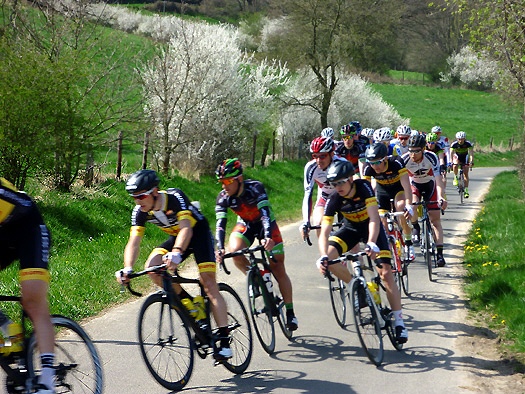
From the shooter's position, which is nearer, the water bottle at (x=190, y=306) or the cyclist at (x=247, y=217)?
the water bottle at (x=190, y=306)

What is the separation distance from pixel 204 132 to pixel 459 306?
14.1 m

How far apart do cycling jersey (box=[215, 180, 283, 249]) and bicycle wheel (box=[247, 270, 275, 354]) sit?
0.48 meters

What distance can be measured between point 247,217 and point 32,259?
3.37 metres

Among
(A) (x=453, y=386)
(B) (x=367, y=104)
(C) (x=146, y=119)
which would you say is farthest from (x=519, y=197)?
(B) (x=367, y=104)

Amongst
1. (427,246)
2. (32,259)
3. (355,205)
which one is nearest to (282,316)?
(355,205)

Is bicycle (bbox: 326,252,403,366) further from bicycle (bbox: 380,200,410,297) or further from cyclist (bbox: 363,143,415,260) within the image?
cyclist (bbox: 363,143,415,260)

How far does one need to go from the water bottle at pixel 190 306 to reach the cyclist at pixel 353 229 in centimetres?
133

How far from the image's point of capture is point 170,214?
6457mm

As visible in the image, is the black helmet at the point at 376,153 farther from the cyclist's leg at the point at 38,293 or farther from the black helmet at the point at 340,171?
the cyclist's leg at the point at 38,293

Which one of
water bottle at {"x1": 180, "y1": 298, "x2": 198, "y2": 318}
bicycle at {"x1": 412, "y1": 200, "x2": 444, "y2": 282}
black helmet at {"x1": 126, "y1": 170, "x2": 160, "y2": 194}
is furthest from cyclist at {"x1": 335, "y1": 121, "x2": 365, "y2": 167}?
black helmet at {"x1": 126, "y1": 170, "x2": 160, "y2": 194}

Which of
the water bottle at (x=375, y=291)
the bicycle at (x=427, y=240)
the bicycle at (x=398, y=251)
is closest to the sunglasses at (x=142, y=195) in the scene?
the water bottle at (x=375, y=291)

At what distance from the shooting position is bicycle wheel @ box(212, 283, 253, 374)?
661 centimetres

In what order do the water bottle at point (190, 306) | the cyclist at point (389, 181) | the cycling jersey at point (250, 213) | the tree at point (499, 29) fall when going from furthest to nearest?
the tree at point (499, 29) < the cyclist at point (389, 181) < the cycling jersey at point (250, 213) < the water bottle at point (190, 306)

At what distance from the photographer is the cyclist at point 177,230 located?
20.2 ft
